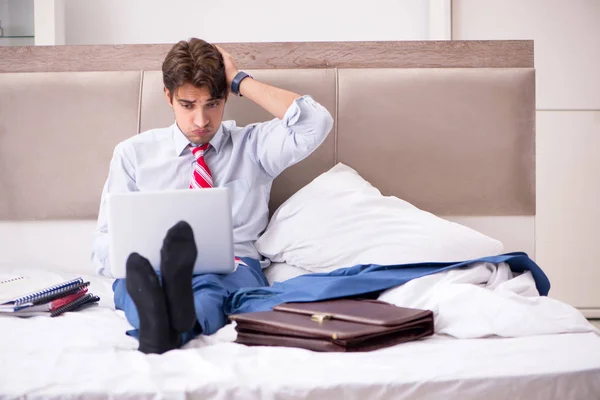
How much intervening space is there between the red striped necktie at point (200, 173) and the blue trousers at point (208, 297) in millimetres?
311

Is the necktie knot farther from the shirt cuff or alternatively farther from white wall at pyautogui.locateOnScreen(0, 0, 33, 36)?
white wall at pyautogui.locateOnScreen(0, 0, 33, 36)

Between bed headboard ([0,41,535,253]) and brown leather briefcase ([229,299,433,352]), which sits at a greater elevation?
bed headboard ([0,41,535,253])

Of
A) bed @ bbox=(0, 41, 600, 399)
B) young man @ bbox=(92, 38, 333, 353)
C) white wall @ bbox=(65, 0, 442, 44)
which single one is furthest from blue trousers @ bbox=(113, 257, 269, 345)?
white wall @ bbox=(65, 0, 442, 44)

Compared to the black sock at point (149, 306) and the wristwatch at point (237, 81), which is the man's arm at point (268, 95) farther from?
the black sock at point (149, 306)

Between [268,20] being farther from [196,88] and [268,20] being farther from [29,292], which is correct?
[29,292]

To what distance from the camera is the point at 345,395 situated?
1080mm

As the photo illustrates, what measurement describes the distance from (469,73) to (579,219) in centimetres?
140

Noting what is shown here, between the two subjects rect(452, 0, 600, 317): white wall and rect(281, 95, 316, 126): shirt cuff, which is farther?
rect(452, 0, 600, 317): white wall

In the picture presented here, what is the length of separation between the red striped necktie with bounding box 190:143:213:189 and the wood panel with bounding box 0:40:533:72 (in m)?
0.44

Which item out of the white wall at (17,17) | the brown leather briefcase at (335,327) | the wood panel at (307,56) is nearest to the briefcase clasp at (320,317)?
the brown leather briefcase at (335,327)

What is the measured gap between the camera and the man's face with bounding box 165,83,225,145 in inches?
80.0

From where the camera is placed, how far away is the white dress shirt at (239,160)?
204 cm

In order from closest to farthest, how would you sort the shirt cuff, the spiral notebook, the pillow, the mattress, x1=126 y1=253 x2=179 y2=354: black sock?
the mattress → x1=126 y1=253 x2=179 y2=354: black sock → the spiral notebook → the pillow → the shirt cuff

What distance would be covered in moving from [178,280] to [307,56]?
132 centimetres
